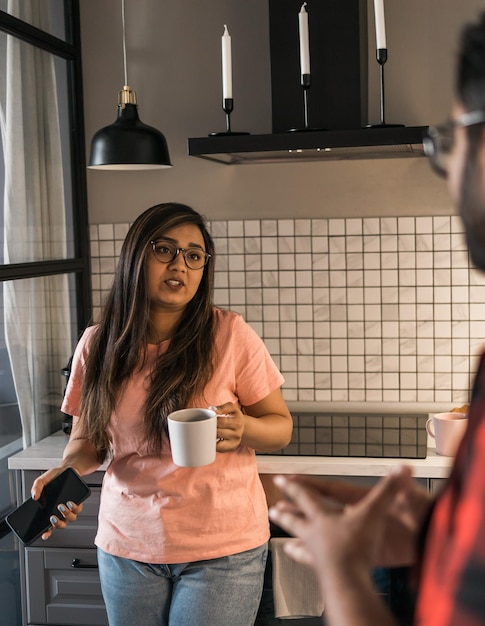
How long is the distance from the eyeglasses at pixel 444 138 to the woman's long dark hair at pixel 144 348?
118 cm

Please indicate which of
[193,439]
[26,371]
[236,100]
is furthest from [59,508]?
[236,100]

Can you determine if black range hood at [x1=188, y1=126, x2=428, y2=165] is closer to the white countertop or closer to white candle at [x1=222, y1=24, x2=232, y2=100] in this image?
white candle at [x1=222, y1=24, x2=232, y2=100]

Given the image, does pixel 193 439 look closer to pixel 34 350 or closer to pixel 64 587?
pixel 64 587

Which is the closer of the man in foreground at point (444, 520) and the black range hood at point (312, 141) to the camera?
the man in foreground at point (444, 520)

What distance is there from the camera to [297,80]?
2.67m

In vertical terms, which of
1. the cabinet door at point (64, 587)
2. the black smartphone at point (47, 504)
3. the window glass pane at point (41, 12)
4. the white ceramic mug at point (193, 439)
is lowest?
the cabinet door at point (64, 587)

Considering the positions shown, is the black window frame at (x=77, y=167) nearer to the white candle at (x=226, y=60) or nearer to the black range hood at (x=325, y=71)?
the black range hood at (x=325, y=71)

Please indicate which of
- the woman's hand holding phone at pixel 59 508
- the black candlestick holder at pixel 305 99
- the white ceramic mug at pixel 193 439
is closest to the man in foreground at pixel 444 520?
the white ceramic mug at pixel 193 439

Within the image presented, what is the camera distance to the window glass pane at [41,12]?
2.64 m

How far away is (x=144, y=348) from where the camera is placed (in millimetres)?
1994

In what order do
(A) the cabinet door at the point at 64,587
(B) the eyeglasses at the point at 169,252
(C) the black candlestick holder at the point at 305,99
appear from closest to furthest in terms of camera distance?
(B) the eyeglasses at the point at 169,252 < (C) the black candlestick holder at the point at 305,99 < (A) the cabinet door at the point at 64,587

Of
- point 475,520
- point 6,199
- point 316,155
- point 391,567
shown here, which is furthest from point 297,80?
point 475,520

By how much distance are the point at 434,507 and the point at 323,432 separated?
6.30 ft

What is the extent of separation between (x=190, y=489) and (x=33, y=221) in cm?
125
